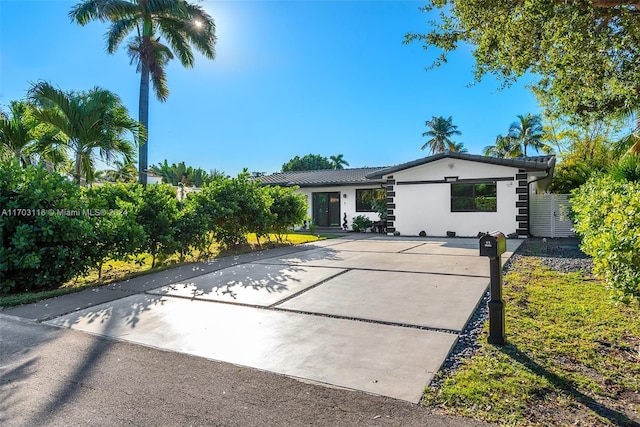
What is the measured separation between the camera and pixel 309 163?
50.9m

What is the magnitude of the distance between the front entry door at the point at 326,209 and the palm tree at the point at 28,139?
1214 centimetres

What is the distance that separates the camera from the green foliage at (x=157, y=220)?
7637mm

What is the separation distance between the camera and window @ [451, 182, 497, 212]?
14.1m

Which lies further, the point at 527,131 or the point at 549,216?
the point at 527,131

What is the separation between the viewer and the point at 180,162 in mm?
37906

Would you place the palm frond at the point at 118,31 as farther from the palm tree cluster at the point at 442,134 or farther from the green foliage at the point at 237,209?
the palm tree cluster at the point at 442,134

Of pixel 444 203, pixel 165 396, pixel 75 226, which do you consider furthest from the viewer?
pixel 444 203

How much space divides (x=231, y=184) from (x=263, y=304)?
243 inches

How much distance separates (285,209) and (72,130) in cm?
626

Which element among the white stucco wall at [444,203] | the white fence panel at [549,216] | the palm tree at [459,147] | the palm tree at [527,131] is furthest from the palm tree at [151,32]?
the palm tree at [527,131]

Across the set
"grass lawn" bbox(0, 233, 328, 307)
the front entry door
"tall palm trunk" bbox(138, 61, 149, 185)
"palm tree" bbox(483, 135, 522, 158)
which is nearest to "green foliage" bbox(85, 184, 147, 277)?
"grass lawn" bbox(0, 233, 328, 307)

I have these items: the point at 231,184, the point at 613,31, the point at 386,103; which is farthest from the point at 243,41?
the point at 613,31

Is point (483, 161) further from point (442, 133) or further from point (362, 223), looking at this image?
point (442, 133)

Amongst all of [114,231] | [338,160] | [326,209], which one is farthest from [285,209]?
[338,160]
